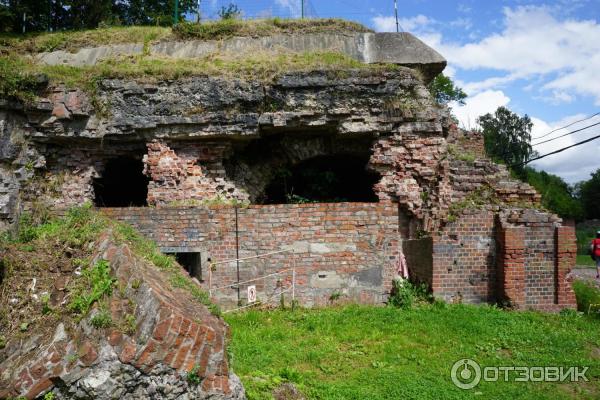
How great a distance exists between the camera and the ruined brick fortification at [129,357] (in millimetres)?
3184

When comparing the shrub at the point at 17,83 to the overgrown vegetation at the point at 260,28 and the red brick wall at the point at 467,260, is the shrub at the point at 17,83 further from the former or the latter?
the red brick wall at the point at 467,260

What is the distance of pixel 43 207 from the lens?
9055 mm

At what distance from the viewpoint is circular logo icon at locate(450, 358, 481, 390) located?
15.8ft

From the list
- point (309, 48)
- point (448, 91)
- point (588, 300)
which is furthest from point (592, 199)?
point (309, 48)

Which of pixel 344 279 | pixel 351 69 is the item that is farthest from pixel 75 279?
pixel 351 69

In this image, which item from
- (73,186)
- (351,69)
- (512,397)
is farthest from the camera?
(73,186)

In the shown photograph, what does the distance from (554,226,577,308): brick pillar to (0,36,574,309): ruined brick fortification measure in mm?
24

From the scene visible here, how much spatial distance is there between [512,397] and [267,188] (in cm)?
728

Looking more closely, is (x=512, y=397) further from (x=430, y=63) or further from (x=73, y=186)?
(x=73, y=186)

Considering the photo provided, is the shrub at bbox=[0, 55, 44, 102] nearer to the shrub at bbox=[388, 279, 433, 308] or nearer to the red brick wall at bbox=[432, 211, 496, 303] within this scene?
the shrub at bbox=[388, 279, 433, 308]

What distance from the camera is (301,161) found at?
10.2 metres

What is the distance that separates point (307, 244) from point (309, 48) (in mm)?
5169

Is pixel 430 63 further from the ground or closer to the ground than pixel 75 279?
further from the ground

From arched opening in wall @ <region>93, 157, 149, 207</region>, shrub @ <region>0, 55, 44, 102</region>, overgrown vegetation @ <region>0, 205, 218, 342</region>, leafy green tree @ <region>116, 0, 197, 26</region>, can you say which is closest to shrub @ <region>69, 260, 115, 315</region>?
overgrown vegetation @ <region>0, 205, 218, 342</region>
